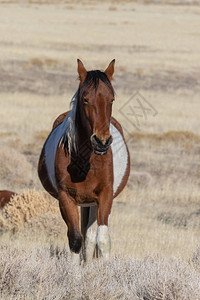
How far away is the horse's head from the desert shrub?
6.53 m

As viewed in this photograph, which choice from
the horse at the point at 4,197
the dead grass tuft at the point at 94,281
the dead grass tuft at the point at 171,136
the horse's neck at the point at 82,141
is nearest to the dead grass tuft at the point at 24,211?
the horse at the point at 4,197

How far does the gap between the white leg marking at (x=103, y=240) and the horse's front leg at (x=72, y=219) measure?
179mm

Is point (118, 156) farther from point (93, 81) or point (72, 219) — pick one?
point (93, 81)

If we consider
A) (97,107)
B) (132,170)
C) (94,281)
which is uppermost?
(97,107)

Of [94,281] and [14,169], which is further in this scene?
[14,169]

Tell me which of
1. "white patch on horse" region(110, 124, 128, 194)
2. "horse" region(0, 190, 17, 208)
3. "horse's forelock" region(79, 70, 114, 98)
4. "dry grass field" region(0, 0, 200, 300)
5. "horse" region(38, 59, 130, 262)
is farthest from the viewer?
"horse" region(0, 190, 17, 208)

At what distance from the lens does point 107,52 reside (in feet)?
130

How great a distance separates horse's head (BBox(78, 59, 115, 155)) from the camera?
5160mm

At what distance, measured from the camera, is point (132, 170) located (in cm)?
1339

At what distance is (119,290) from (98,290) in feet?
0.63

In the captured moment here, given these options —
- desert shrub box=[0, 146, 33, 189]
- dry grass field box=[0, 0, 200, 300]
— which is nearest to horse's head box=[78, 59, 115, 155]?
dry grass field box=[0, 0, 200, 300]

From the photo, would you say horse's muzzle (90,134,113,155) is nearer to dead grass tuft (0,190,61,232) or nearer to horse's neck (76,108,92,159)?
horse's neck (76,108,92,159)

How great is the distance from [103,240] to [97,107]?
4.47 feet

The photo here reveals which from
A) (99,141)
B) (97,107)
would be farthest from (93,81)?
(99,141)
